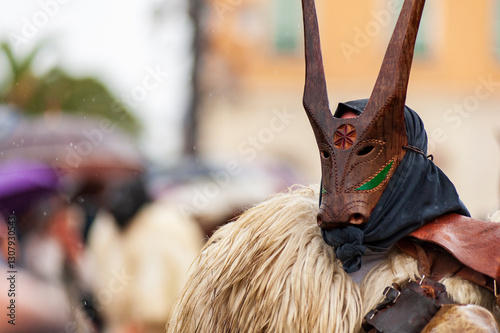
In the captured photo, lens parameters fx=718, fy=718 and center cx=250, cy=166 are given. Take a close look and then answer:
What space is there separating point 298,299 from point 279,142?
1338 centimetres

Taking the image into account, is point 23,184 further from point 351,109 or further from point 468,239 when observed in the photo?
point 468,239

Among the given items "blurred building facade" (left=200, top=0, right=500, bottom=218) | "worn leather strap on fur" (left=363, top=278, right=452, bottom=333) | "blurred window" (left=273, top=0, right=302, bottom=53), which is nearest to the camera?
"worn leather strap on fur" (left=363, top=278, right=452, bottom=333)

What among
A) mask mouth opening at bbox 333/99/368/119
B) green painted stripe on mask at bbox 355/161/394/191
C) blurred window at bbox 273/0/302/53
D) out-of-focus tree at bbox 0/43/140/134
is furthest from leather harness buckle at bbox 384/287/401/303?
blurred window at bbox 273/0/302/53

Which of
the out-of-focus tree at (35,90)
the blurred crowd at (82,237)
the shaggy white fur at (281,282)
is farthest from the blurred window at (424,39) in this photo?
the shaggy white fur at (281,282)

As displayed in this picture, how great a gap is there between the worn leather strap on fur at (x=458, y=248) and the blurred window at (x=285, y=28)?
15.4m

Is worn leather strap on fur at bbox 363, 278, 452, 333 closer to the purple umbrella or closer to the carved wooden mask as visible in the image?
the carved wooden mask

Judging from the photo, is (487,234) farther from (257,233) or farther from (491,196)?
(491,196)

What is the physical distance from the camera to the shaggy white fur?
169cm

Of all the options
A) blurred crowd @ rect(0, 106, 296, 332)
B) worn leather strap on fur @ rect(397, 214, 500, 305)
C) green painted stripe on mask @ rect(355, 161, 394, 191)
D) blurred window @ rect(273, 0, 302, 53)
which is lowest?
blurred crowd @ rect(0, 106, 296, 332)

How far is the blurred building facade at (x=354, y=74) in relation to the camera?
14789 millimetres

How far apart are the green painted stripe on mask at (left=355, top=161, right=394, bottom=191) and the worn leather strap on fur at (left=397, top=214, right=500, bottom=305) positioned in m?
0.15

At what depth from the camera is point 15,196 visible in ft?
14.0

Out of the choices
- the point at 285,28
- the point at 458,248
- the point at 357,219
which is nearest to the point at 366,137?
the point at 357,219

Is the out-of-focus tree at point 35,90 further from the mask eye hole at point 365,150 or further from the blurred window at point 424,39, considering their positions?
the blurred window at point 424,39
